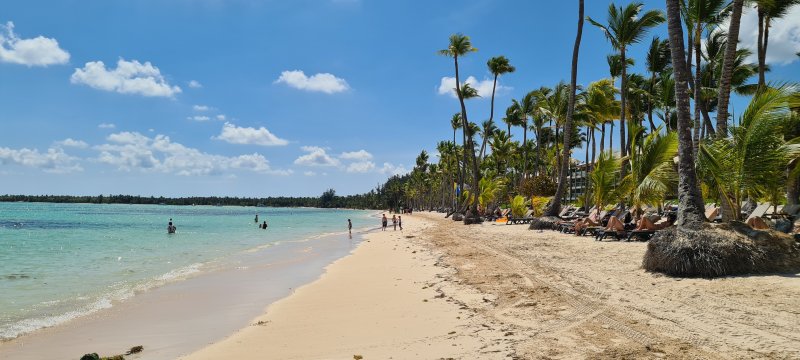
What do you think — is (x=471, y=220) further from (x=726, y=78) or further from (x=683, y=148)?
(x=683, y=148)

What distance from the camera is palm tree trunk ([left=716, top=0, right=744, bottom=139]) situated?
10.8 metres

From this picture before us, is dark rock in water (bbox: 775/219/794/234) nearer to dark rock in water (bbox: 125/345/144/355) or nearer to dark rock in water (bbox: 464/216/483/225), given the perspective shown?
dark rock in water (bbox: 125/345/144/355)

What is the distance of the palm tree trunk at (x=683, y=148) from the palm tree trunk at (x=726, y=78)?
0.97 metres

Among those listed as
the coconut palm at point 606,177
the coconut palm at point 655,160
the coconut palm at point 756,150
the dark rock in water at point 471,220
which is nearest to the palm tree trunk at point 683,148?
the coconut palm at point 756,150

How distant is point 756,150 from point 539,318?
5.94m

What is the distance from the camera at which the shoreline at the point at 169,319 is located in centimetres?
689

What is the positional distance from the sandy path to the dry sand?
0.01m

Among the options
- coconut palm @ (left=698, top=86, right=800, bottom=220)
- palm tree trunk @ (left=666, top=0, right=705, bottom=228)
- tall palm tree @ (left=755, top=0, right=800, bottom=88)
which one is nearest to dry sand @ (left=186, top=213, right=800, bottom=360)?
palm tree trunk @ (left=666, top=0, right=705, bottom=228)

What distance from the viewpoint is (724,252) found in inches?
314

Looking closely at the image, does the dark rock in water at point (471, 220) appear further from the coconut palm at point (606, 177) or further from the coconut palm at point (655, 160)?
the coconut palm at point (655, 160)

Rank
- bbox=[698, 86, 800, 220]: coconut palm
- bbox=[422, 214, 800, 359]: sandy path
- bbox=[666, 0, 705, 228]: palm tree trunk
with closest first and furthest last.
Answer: bbox=[422, 214, 800, 359]: sandy path < bbox=[698, 86, 800, 220]: coconut palm < bbox=[666, 0, 705, 228]: palm tree trunk

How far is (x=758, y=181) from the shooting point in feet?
29.7

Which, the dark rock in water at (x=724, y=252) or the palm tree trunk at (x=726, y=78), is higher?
the palm tree trunk at (x=726, y=78)

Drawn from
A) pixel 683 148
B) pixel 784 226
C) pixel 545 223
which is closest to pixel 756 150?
pixel 683 148
